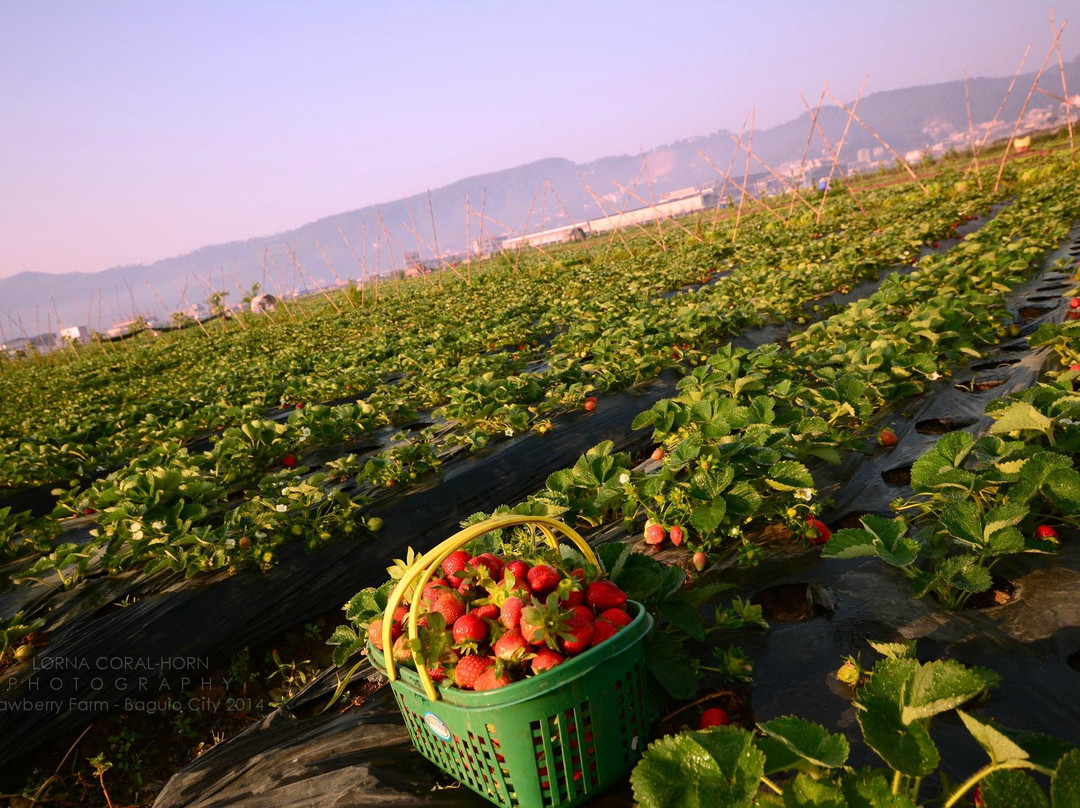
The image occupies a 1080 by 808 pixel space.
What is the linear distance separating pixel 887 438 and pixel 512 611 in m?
2.94

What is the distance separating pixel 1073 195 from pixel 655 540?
13376 millimetres

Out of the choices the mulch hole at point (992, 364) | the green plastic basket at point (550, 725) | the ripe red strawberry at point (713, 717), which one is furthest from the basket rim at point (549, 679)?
the mulch hole at point (992, 364)

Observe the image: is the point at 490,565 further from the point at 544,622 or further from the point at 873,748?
the point at 873,748

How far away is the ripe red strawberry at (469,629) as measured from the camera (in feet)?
4.92

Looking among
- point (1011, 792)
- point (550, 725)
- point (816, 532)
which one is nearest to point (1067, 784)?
point (1011, 792)

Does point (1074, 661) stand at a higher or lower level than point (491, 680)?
lower

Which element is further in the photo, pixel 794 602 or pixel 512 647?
pixel 794 602

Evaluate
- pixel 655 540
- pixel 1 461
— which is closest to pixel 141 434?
pixel 1 461

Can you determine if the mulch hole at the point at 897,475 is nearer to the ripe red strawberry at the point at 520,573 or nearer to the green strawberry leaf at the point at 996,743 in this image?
the green strawberry leaf at the point at 996,743

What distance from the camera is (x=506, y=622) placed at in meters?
1.47

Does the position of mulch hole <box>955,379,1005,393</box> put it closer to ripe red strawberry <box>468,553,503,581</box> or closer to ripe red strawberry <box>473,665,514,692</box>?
ripe red strawberry <box>468,553,503,581</box>

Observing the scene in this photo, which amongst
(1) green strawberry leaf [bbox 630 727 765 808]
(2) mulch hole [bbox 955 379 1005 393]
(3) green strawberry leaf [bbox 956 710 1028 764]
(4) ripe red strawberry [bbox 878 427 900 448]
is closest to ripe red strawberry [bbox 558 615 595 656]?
(1) green strawberry leaf [bbox 630 727 765 808]

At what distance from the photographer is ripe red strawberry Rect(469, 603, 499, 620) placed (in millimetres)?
1539

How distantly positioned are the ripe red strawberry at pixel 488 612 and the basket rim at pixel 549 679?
0.57ft
